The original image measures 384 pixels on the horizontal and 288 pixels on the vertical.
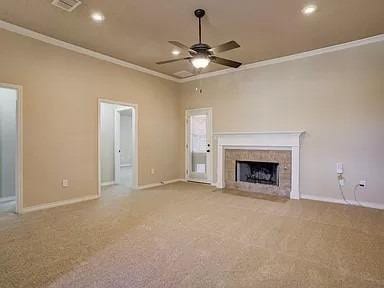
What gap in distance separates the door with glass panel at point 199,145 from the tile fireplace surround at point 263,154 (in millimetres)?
428

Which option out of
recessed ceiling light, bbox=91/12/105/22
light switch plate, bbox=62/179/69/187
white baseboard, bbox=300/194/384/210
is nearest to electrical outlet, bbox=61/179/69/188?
light switch plate, bbox=62/179/69/187

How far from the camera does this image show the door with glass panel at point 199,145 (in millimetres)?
A: 6586

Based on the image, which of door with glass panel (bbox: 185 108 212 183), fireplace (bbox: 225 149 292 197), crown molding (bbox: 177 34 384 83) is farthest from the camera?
door with glass panel (bbox: 185 108 212 183)

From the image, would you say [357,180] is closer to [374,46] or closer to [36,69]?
[374,46]

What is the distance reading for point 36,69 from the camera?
4.14 metres

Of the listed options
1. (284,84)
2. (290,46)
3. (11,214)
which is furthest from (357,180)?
(11,214)

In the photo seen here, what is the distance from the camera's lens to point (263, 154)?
5.53 metres

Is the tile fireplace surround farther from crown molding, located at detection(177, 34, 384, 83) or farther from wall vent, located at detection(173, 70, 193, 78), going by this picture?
wall vent, located at detection(173, 70, 193, 78)

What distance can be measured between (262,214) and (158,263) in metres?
2.15

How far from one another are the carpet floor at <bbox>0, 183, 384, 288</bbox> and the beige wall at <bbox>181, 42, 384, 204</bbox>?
70cm

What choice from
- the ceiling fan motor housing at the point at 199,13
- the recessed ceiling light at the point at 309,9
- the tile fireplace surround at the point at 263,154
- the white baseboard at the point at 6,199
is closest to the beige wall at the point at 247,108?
the tile fireplace surround at the point at 263,154

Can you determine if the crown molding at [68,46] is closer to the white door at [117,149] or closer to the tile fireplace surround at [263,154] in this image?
the white door at [117,149]

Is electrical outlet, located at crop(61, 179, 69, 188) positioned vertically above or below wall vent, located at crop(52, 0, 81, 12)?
below

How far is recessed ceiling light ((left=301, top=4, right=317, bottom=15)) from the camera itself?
3.26m
